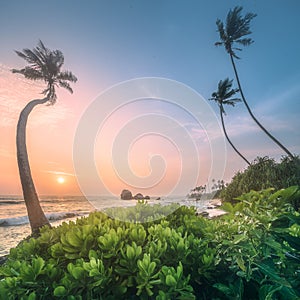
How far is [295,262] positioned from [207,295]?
1.79ft

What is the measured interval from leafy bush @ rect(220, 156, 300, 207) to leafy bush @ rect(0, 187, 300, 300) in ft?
47.0

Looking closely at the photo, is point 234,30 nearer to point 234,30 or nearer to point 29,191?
point 234,30

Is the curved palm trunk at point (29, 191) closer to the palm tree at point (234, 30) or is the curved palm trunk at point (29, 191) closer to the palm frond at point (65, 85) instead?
the palm frond at point (65, 85)

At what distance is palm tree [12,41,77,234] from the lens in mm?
12031

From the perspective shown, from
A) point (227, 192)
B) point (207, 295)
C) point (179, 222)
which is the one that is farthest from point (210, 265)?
point (227, 192)

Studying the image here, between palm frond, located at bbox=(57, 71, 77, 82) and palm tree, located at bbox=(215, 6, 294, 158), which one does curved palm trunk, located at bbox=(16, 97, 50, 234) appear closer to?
palm frond, located at bbox=(57, 71, 77, 82)

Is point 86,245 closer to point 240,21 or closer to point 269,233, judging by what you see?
point 269,233

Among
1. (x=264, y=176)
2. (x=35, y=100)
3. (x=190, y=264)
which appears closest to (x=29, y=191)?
(x=35, y=100)

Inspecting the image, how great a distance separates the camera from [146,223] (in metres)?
1.95

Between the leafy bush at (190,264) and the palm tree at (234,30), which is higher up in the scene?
the palm tree at (234,30)

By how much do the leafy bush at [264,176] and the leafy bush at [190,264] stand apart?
14.3m

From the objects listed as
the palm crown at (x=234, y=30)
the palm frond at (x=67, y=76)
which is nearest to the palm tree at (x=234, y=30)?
the palm crown at (x=234, y=30)

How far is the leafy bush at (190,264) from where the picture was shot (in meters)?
0.95

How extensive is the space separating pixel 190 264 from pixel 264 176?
15.9 metres
